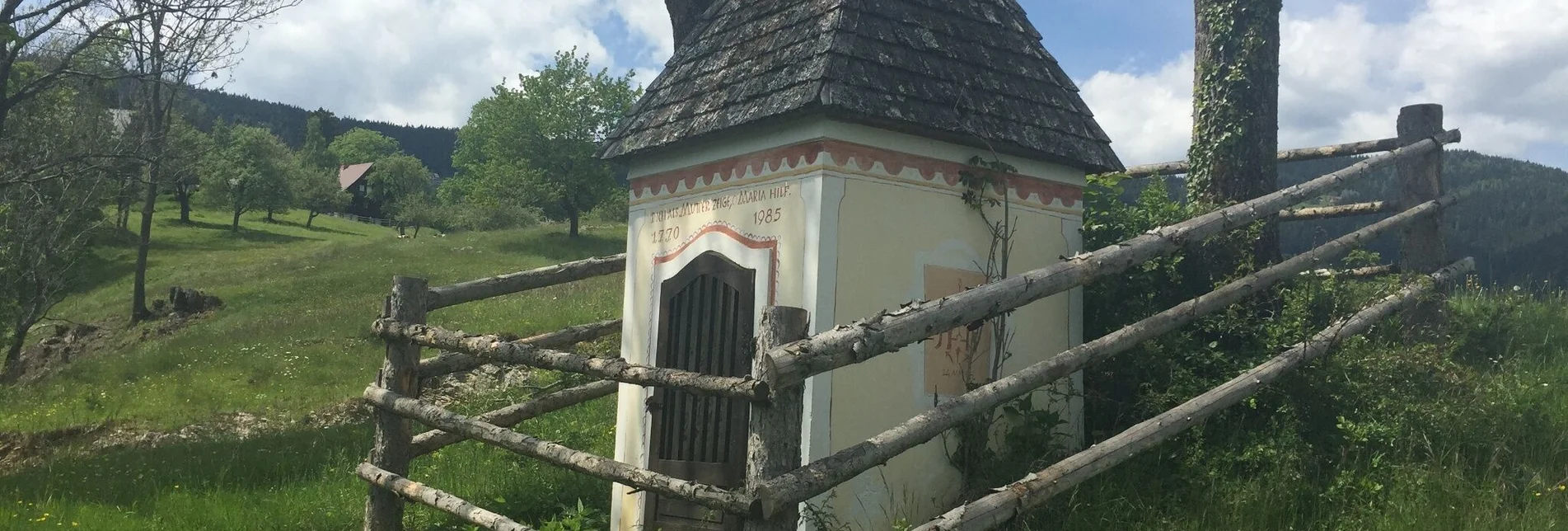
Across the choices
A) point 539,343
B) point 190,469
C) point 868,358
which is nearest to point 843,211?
point 868,358

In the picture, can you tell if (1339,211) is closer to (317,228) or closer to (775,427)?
(775,427)

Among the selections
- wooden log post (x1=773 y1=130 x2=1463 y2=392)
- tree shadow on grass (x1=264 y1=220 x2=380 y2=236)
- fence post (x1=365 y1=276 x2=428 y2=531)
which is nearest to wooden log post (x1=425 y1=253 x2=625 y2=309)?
fence post (x1=365 y1=276 x2=428 y2=531)

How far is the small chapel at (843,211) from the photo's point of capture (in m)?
5.46

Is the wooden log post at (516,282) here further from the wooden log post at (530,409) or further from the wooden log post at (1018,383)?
the wooden log post at (1018,383)

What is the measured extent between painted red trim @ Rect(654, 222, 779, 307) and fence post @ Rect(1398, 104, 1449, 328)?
449 centimetres

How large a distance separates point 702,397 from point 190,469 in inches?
255

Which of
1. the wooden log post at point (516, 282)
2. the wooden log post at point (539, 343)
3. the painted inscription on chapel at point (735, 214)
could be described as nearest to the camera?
the painted inscription on chapel at point (735, 214)

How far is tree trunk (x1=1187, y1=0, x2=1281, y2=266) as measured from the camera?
7.24 m

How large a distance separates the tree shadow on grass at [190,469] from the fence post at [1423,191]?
28.1ft

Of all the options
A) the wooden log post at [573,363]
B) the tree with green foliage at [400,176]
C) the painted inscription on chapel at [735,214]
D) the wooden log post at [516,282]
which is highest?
the tree with green foliage at [400,176]

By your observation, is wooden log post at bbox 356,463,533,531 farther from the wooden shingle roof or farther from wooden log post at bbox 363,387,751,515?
the wooden shingle roof

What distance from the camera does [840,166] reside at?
5.51 meters

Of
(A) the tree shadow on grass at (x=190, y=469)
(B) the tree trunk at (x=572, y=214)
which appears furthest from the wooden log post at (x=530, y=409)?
(B) the tree trunk at (x=572, y=214)

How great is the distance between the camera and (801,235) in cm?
A: 551
